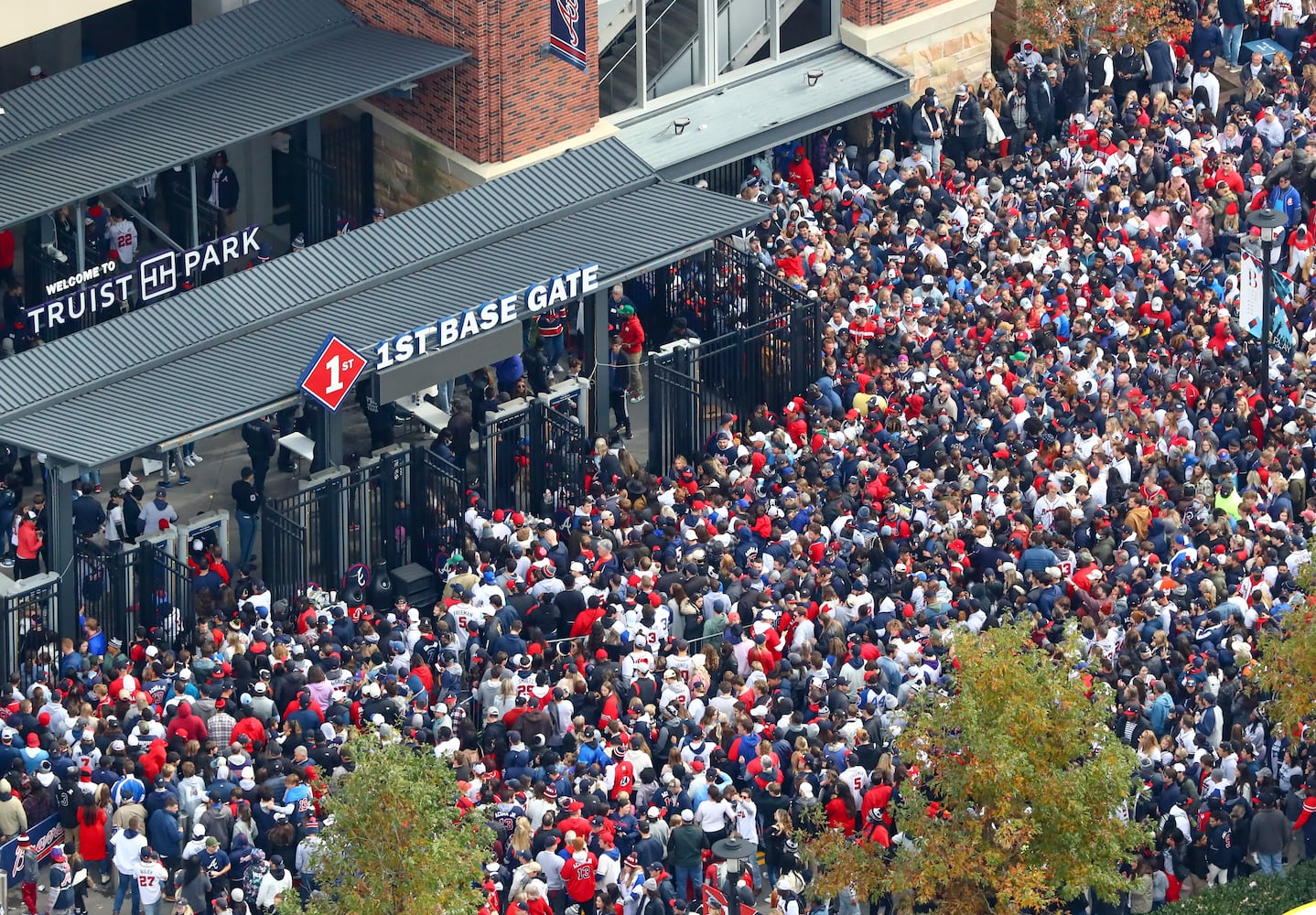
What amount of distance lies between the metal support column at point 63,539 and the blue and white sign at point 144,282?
4.74 metres

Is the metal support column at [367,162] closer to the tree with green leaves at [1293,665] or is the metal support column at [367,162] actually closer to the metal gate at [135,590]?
the metal gate at [135,590]

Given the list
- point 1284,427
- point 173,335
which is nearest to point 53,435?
point 173,335

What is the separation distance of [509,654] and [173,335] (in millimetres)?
6933

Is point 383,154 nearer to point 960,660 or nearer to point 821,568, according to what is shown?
point 821,568

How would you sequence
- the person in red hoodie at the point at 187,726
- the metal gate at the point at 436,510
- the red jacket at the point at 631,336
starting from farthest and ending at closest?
the red jacket at the point at 631,336 → the metal gate at the point at 436,510 → the person in red hoodie at the point at 187,726

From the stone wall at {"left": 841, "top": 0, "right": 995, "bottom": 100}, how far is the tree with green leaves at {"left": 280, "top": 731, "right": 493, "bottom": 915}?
22403 mm

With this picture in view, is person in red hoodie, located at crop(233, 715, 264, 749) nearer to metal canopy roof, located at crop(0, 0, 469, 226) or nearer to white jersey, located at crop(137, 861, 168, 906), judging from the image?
white jersey, located at crop(137, 861, 168, 906)

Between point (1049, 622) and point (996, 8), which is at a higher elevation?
point (996, 8)

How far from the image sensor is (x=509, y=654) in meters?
40.2

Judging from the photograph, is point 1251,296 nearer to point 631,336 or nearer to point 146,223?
point 631,336

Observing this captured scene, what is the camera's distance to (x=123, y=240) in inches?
1902

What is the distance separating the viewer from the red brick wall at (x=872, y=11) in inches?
2082

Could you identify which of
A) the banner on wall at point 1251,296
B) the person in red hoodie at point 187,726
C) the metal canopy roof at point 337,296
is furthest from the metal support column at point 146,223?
the banner on wall at point 1251,296

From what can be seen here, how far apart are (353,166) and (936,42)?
10.0 meters
